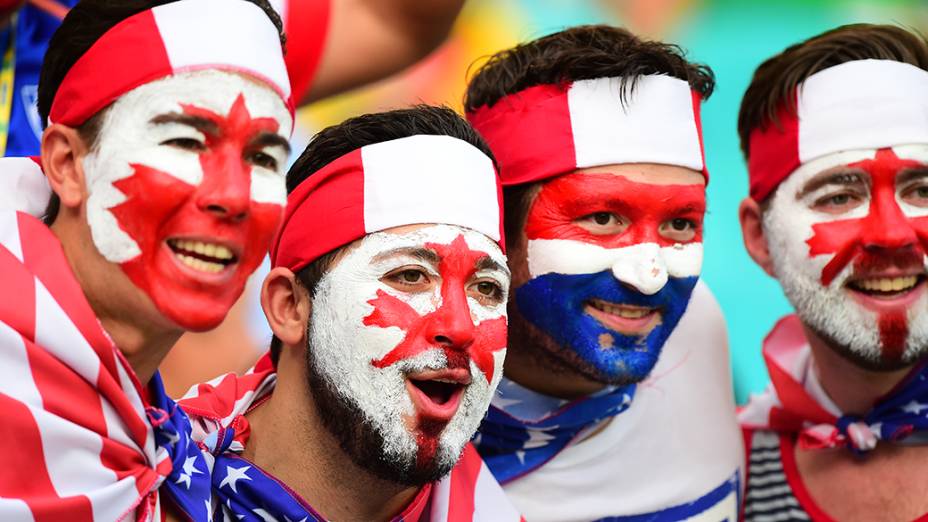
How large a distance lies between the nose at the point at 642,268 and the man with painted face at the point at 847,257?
748 millimetres

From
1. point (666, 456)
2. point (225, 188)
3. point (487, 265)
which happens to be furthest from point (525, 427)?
point (225, 188)

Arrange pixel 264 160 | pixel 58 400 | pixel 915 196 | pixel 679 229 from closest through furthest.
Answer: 1. pixel 58 400
2. pixel 264 160
3. pixel 679 229
4. pixel 915 196

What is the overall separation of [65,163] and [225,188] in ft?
1.27

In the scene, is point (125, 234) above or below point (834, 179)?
above

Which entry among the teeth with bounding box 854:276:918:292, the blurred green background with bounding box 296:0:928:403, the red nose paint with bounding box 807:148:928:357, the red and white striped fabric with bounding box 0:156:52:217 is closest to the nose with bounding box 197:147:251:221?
the red and white striped fabric with bounding box 0:156:52:217

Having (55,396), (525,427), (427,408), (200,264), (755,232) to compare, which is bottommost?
(525,427)

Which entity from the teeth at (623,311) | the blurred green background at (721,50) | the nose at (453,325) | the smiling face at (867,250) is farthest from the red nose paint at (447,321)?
the blurred green background at (721,50)

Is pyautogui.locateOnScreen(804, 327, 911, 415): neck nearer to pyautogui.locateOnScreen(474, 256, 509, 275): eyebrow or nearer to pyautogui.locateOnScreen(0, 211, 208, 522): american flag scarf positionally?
pyautogui.locateOnScreen(474, 256, 509, 275): eyebrow

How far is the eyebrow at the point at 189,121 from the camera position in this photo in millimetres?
2680

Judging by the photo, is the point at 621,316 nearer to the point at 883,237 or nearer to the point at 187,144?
the point at 883,237

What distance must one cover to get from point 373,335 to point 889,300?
189 centimetres

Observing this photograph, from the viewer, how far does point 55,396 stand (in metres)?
2.62

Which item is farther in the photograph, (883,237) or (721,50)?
(721,50)

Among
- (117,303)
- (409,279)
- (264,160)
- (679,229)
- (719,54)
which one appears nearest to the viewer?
(117,303)
